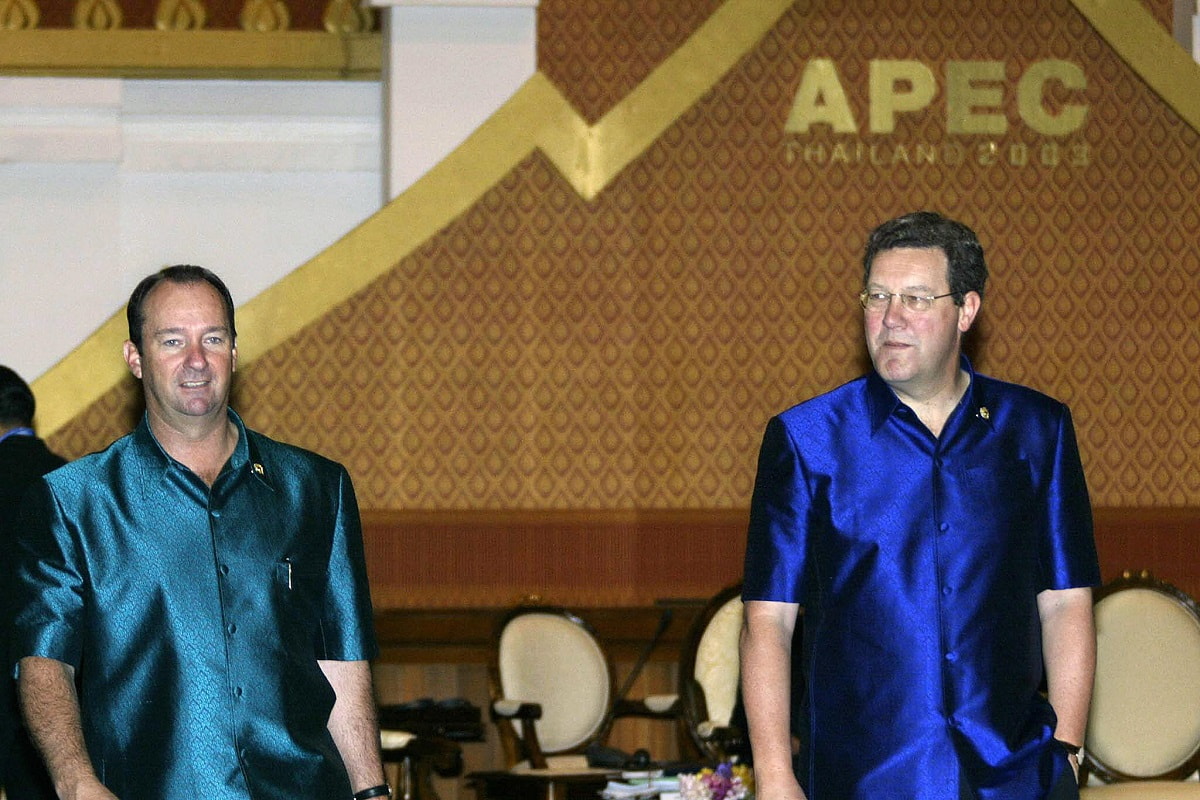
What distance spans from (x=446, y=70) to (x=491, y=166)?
1.35 ft

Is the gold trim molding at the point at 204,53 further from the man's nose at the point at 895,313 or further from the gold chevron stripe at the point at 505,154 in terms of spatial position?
the man's nose at the point at 895,313

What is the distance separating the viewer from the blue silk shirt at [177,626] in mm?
2139

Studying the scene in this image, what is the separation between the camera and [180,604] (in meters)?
2.17

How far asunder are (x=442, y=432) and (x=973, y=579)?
14.8 ft

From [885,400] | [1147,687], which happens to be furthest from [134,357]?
[1147,687]

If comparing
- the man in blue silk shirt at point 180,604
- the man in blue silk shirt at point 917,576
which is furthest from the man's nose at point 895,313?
the man in blue silk shirt at point 180,604

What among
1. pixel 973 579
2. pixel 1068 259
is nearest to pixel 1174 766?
pixel 1068 259

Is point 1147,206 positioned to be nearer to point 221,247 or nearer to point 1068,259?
point 1068,259

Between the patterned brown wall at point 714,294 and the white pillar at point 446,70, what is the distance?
0.13 metres

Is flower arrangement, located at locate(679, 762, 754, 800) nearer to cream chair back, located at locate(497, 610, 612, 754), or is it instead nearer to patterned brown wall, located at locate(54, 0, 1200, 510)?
cream chair back, located at locate(497, 610, 612, 754)

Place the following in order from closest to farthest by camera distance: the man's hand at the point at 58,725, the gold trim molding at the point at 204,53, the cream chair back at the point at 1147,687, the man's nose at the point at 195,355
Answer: the man's hand at the point at 58,725, the man's nose at the point at 195,355, the cream chair back at the point at 1147,687, the gold trim molding at the point at 204,53

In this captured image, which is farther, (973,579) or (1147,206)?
(1147,206)

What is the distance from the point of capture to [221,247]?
7461 mm

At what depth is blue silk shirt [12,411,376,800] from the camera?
7.02 ft
